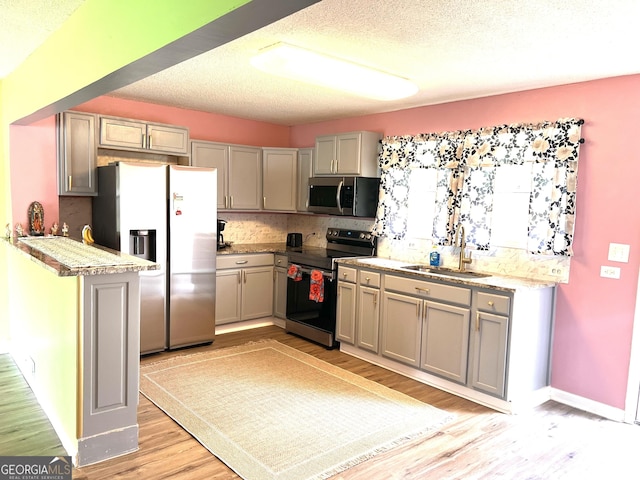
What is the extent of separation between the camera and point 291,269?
517 centimetres

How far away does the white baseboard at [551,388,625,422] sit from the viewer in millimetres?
3434

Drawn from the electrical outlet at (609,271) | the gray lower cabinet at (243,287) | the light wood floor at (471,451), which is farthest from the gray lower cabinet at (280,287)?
the electrical outlet at (609,271)

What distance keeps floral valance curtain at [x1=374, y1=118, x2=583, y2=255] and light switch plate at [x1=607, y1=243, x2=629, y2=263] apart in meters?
0.26

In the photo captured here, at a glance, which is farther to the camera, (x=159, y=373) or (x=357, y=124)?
(x=357, y=124)

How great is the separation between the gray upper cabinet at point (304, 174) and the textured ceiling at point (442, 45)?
1.27m

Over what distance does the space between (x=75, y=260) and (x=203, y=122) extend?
3.06 m

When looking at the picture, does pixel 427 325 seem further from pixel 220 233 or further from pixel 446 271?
pixel 220 233

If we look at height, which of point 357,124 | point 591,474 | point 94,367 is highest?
point 357,124

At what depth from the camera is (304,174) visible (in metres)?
5.79

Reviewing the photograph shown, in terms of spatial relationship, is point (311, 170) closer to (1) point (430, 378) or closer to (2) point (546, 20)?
(1) point (430, 378)

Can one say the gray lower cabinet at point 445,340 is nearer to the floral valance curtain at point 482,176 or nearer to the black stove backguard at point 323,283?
the floral valance curtain at point 482,176

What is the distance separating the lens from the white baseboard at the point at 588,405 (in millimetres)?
3434

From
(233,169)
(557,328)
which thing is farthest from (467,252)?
(233,169)

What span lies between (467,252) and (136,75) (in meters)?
3.07
